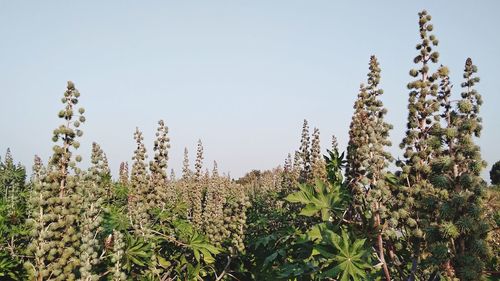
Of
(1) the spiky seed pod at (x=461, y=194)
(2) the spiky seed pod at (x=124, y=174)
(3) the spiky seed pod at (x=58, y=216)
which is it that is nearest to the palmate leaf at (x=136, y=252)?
(3) the spiky seed pod at (x=58, y=216)

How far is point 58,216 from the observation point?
438cm

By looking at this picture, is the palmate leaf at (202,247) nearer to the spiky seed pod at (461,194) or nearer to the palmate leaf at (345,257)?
the palmate leaf at (345,257)

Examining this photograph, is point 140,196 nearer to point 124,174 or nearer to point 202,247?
point 202,247

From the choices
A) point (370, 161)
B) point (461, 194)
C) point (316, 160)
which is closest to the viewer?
point (461, 194)

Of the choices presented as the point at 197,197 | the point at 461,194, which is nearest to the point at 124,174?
the point at 197,197

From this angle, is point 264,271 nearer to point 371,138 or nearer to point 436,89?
point 371,138

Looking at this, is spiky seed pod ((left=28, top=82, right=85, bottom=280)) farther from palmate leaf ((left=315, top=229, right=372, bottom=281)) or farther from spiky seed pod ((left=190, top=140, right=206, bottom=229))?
spiky seed pod ((left=190, top=140, right=206, bottom=229))

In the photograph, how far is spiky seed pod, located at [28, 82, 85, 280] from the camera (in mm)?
4199

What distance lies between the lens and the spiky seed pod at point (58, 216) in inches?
165

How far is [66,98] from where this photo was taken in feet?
15.9

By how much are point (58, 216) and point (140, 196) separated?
236 cm

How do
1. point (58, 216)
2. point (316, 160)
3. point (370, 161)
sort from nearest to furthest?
1. point (58, 216)
2. point (370, 161)
3. point (316, 160)

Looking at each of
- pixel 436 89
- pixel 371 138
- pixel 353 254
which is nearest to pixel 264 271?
pixel 353 254

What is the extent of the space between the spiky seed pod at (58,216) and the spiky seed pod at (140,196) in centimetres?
162
